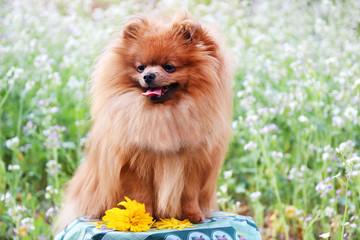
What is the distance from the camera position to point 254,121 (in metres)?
3.40

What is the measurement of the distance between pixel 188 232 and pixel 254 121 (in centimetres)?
133

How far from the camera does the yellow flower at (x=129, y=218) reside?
2.33 m

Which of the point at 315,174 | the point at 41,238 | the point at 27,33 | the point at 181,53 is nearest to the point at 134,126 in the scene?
the point at 181,53

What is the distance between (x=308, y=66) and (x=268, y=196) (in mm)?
1375

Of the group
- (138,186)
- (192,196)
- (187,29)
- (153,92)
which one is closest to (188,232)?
(192,196)

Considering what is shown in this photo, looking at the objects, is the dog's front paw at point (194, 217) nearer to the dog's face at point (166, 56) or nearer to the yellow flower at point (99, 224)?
the yellow flower at point (99, 224)

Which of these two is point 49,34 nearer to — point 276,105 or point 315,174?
point 276,105

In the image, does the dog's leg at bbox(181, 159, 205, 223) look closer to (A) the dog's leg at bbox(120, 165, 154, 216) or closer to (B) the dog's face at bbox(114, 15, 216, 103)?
(A) the dog's leg at bbox(120, 165, 154, 216)

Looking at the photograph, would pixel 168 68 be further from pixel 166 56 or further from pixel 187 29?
pixel 187 29

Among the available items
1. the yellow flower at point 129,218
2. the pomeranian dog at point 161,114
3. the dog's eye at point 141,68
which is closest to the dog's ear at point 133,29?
the pomeranian dog at point 161,114

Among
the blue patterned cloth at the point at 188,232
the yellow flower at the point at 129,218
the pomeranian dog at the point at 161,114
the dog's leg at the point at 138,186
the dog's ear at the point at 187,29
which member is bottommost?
the blue patterned cloth at the point at 188,232

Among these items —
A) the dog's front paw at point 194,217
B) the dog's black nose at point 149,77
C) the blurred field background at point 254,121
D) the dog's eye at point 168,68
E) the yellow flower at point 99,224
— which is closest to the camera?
the dog's black nose at point 149,77

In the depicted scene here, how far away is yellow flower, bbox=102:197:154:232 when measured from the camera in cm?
233

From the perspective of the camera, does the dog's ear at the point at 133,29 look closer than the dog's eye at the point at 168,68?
No
